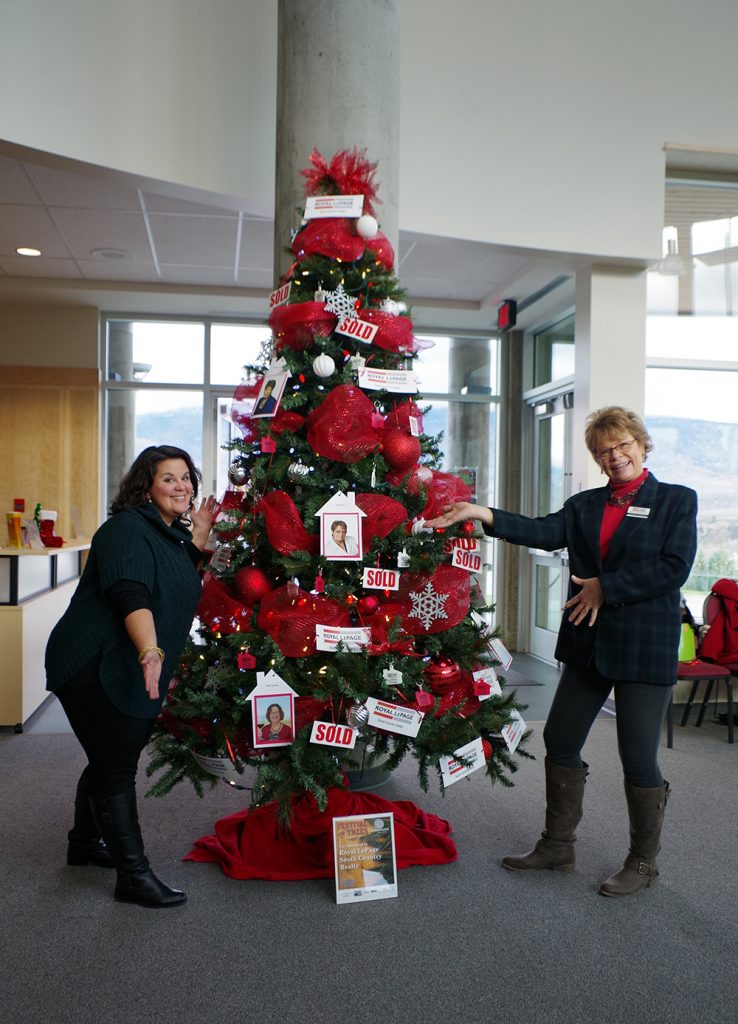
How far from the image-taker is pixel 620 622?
2586 millimetres

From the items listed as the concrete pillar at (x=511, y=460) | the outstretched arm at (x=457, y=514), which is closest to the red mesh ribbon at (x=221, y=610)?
the outstretched arm at (x=457, y=514)

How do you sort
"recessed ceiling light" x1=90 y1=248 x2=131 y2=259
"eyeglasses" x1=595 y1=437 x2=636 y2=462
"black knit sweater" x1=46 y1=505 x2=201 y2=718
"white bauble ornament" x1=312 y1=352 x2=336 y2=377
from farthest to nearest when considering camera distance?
"recessed ceiling light" x1=90 y1=248 x2=131 y2=259 < "eyeglasses" x1=595 y1=437 x2=636 y2=462 < "white bauble ornament" x1=312 y1=352 x2=336 y2=377 < "black knit sweater" x1=46 y1=505 x2=201 y2=718

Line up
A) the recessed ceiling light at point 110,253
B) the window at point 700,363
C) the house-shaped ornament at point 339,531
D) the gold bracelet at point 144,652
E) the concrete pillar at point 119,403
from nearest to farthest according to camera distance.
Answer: the gold bracelet at point 144,652 < the house-shaped ornament at point 339,531 < the window at point 700,363 < the recessed ceiling light at point 110,253 < the concrete pillar at point 119,403

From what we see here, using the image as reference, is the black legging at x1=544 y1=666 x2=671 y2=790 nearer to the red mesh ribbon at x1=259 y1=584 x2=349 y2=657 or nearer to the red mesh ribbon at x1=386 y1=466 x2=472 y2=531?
the red mesh ribbon at x1=386 y1=466 x2=472 y2=531

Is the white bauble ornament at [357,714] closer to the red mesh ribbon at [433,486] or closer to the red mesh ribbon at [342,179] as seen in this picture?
the red mesh ribbon at [433,486]

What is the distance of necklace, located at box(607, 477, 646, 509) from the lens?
2.67 metres

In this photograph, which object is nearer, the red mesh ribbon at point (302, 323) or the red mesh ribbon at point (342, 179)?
the red mesh ribbon at point (302, 323)

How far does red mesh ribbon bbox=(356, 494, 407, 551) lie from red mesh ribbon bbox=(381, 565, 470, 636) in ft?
0.62

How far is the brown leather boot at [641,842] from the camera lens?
2604 millimetres

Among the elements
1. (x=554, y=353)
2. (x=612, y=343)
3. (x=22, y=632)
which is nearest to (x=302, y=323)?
(x=22, y=632)

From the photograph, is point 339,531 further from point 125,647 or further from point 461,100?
point 461,100

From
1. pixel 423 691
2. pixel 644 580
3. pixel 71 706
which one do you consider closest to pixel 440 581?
pixel 423 691

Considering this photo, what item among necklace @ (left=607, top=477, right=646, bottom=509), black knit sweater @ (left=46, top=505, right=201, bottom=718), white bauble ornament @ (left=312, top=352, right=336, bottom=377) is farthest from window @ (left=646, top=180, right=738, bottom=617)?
black knit sweater @ (left=46, top=505, right=201, bottom=718)

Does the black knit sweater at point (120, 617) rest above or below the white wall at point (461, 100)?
below
